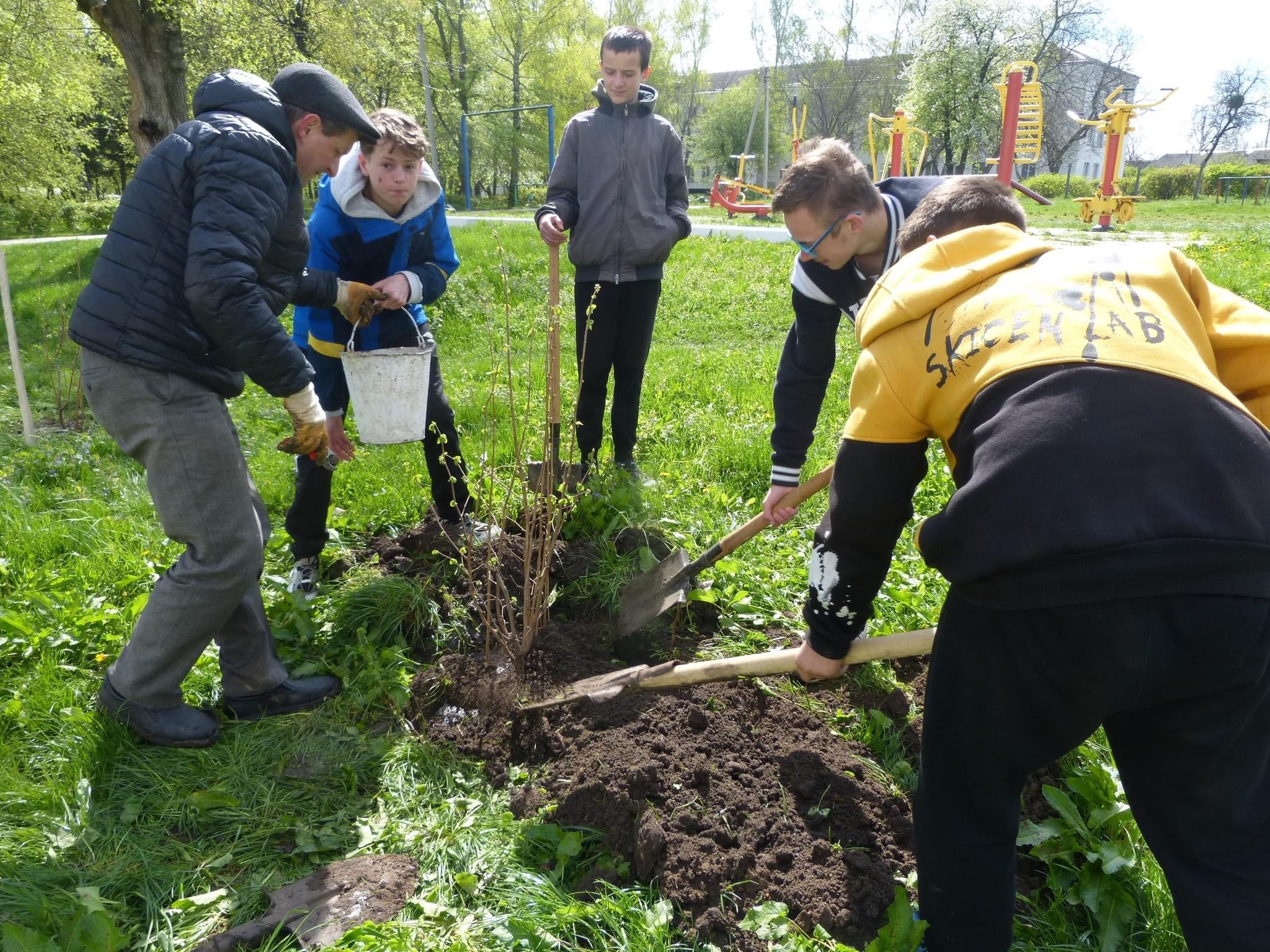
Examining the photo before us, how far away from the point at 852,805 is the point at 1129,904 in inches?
26.0

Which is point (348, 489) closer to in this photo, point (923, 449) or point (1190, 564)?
point (923, 449)

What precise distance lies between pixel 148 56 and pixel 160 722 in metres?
9.48

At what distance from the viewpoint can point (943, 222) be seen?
1.83 metres

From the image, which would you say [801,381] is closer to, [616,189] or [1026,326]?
[1026,326]

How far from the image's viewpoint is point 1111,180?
15992mm

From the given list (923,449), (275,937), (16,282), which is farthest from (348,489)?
(16,282)

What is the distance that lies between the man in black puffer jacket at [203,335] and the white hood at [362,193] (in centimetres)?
61

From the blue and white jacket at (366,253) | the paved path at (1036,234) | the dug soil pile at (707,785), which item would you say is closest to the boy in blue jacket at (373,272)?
the blue and white jacket at (366,253)

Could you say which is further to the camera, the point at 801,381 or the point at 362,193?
the point at 362,193

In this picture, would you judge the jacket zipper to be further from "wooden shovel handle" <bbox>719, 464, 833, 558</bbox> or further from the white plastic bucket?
"wooden shovel handle" <bbox>719, 464, 833, 558</bbox>

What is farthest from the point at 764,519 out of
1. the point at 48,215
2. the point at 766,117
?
the point at 766,117

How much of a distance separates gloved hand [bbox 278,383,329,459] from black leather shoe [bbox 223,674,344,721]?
0.80 meters

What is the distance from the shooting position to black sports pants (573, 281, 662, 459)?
4203 mm

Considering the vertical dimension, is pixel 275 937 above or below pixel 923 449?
below
